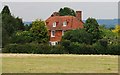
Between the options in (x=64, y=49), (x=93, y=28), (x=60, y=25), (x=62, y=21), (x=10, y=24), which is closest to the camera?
(x=64, y=49)

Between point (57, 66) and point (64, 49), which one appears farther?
point (64, 49)

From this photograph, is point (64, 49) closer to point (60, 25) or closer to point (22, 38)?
point (22, 38)

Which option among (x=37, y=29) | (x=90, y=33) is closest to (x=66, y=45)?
(x=90, y=33)

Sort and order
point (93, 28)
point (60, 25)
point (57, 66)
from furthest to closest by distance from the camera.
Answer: point (60, 25) → point (93, 28) → point (57, 66)

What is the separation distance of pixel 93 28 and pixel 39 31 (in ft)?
25.7

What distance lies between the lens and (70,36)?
4844 cm

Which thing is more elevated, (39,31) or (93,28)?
(93,28)

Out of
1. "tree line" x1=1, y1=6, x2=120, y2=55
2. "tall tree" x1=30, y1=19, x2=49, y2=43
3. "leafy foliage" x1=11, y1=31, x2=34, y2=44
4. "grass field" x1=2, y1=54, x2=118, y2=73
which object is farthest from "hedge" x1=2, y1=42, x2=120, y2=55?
"grass field" x1=2, y1=54, x2=118, y2=73

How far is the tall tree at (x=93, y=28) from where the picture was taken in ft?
170

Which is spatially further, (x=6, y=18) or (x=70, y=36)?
(x=6, y=18)

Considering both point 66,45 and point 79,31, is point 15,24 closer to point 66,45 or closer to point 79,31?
point 79,31

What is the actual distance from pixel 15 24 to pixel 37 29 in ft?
20.9

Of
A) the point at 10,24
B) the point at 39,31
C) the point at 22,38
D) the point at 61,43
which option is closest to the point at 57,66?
the point at 61,43

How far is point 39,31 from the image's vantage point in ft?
179
